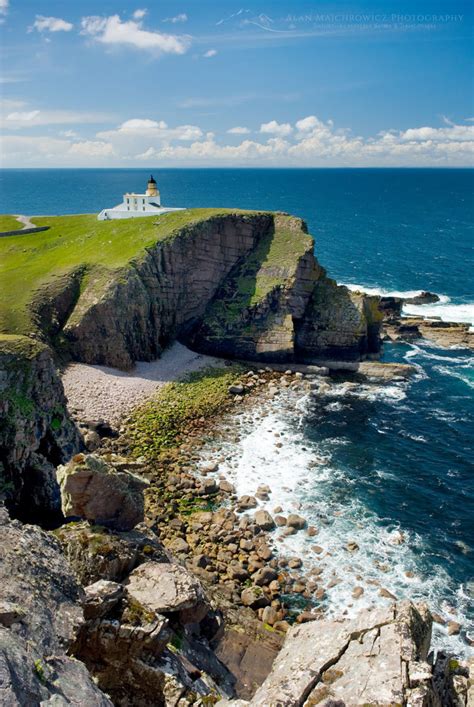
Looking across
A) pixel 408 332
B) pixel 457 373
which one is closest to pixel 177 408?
pixel 457 373

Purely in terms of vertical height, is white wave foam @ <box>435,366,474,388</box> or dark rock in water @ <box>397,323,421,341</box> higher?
dark rock in water @ <box>397,323,421,341</box>

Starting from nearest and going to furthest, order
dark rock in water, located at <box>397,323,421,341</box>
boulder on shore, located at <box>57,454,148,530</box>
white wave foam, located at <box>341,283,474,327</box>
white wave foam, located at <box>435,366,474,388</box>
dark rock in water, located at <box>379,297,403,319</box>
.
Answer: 1. boulder on shore, located at <box>57,454,148,530</box>
2. white wave foam, located at <box>435,366,474,388</box>
3. dark rock in water, located at <box>397,323,421,341</box>
4. dark rock in water, located at <box>379,297,403,319</box>
5. white wave foam, located at <box>341,283,474,327</box>

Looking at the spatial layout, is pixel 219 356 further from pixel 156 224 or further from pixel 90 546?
pixel 90 546

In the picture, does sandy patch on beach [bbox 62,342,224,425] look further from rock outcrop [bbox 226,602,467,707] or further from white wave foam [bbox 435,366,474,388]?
rock outcrop [bbox 226,602,467,707]

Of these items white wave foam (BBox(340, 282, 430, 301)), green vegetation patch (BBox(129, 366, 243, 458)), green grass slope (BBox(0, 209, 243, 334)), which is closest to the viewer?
green vegetation patch (BBox(129, 366, 243, 458))

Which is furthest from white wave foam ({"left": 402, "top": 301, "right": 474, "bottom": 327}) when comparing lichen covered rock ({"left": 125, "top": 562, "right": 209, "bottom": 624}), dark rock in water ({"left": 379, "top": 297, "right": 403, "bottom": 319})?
lichen covered rock ({"left": 125, "top": 562, "right": 209, "bottom": 624})

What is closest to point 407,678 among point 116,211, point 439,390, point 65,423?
point 65,423
